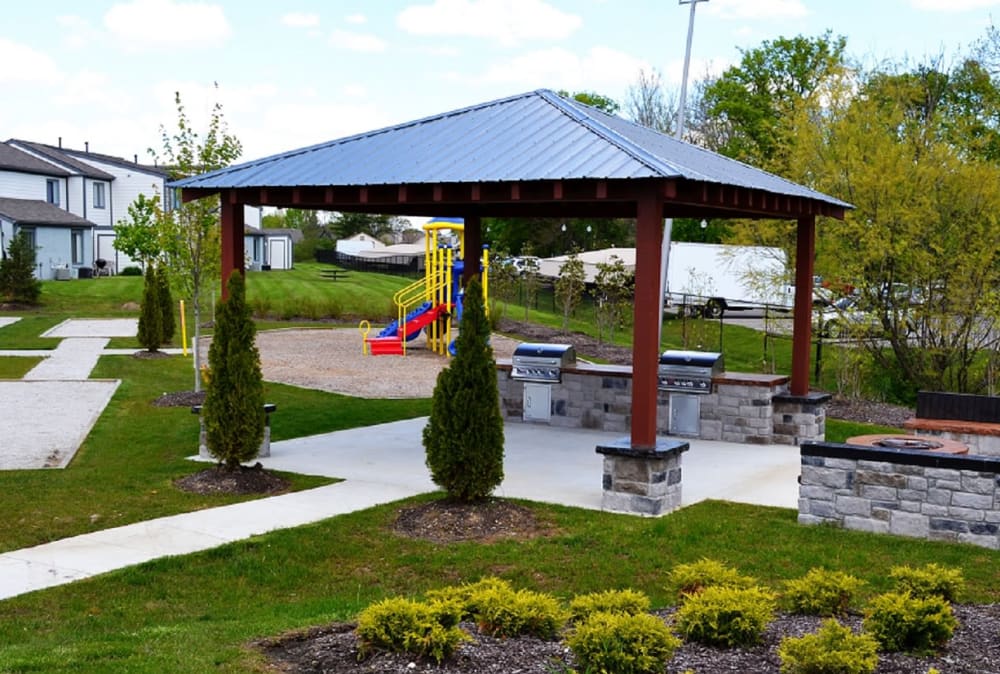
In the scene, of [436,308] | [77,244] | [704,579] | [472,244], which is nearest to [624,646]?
[704,579]

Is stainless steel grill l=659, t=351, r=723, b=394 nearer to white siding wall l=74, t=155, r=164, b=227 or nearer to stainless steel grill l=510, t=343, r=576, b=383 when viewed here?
stainless steel grill l=510, t=343, r=576, b=383

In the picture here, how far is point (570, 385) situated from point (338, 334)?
53.4 ft

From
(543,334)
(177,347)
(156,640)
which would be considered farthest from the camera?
(543,334)

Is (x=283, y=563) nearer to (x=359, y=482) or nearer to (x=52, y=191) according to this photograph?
(x=359, y=482)

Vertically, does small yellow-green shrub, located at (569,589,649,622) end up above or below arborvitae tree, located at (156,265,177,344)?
below

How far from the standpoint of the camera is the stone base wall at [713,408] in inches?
554

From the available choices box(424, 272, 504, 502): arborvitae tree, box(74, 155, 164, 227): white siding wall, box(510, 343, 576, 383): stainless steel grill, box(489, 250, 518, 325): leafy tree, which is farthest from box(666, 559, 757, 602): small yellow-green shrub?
box(74, 155, 164, 227): white siding wall

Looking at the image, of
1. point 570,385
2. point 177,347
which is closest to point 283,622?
point 570,385

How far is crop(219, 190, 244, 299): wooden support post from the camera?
40.4 feet

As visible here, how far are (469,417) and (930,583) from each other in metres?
4.14

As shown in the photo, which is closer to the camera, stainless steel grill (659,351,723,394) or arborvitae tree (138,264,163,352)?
stainless steel grill (659,351,723,394)

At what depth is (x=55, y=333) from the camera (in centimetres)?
2809

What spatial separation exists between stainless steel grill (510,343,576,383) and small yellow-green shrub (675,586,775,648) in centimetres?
896

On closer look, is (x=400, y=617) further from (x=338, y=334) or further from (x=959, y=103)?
(x=959, y=103)
